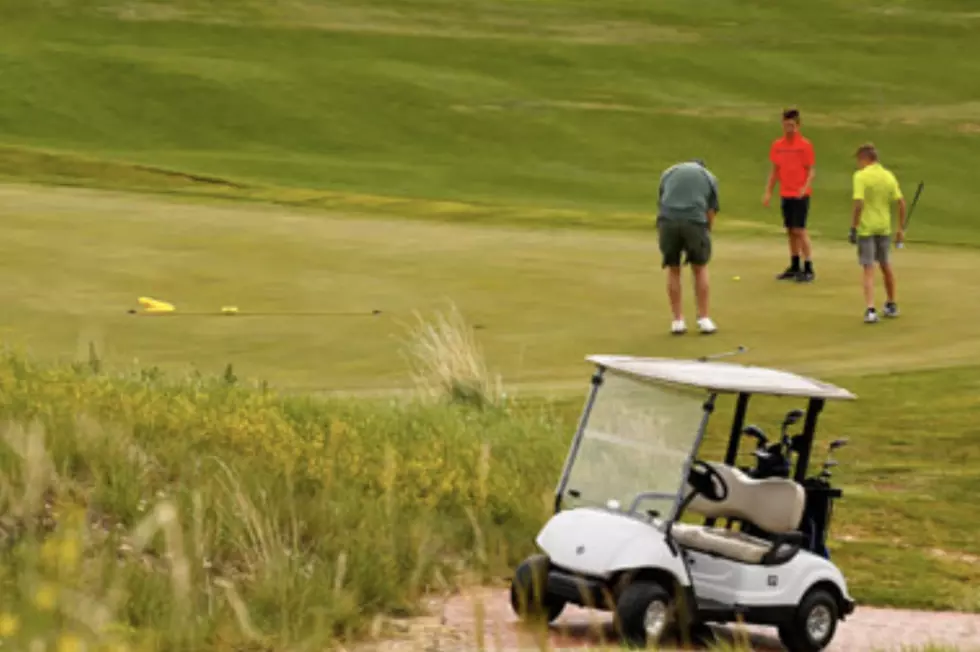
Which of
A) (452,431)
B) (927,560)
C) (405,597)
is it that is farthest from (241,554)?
(927,560)

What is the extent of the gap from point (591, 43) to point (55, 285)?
29.2 m

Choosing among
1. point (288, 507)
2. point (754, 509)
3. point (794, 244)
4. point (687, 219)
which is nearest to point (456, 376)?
point (288, 507)

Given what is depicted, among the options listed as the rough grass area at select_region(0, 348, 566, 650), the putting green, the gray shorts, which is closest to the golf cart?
the rough grass area at select_region(0, 348, 566, 650)

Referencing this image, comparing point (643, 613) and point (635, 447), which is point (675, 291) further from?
point (643, 613)

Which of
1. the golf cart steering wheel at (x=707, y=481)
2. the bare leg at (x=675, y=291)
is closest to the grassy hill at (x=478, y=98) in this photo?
the bare leg at (x=675, y=291)

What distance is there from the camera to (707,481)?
9492 mm

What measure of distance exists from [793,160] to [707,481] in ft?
44.6

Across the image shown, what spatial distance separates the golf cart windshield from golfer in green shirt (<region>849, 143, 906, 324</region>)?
9.57m

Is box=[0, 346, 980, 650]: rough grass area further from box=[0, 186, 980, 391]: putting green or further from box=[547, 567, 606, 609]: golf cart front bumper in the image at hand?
box=[0, 186, 980, 391]: putting green

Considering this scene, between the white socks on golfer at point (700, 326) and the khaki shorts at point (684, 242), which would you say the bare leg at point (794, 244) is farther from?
the white socks on golfer at point (700, 326)

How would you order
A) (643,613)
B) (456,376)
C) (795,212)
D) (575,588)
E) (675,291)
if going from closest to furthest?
(643,613), (575,588), (456,376), (675,291), (795,212)

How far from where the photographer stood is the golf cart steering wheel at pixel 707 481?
946cm

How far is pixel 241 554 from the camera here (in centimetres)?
993

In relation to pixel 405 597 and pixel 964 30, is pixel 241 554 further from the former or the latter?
pixel 964 30
